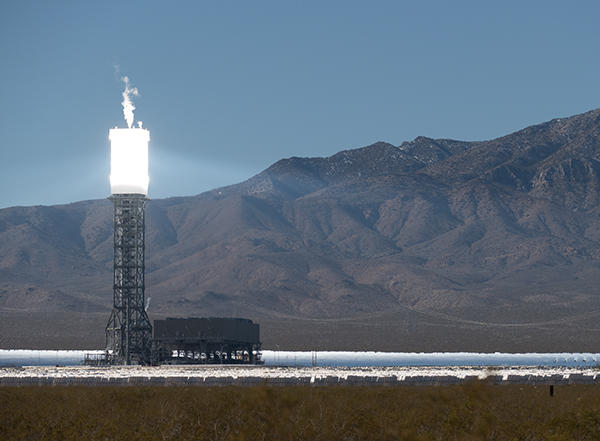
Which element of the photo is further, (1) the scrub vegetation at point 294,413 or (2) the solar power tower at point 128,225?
(2) the solar power tower at point 128,225

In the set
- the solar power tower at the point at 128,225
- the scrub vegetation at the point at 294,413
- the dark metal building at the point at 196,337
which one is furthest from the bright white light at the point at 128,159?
the scrub vegetation at the point at 294,413

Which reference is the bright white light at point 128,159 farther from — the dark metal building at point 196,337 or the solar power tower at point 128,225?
the dark metal building at point 196,337

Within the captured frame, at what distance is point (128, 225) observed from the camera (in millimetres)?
139125

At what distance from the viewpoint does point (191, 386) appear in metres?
87.7

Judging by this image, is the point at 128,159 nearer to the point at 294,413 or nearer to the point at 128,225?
the point at 128,225

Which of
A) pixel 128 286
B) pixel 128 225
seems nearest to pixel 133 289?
pixel 128 286

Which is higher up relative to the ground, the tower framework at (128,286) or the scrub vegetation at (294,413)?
the tower framework at (128,286)

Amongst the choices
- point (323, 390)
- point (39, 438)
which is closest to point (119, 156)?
point (323, 390)

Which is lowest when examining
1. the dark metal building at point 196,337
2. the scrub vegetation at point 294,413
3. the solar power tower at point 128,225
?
the scrub vegetation at point 294,413

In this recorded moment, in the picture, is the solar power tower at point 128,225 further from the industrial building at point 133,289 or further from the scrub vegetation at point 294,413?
the scrub vegetation at point 294,413

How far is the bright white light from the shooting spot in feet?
456

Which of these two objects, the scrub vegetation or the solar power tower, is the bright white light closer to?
the solar power tower

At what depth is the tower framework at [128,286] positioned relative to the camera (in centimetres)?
13912

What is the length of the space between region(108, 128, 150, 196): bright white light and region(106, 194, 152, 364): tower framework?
1219 mm
